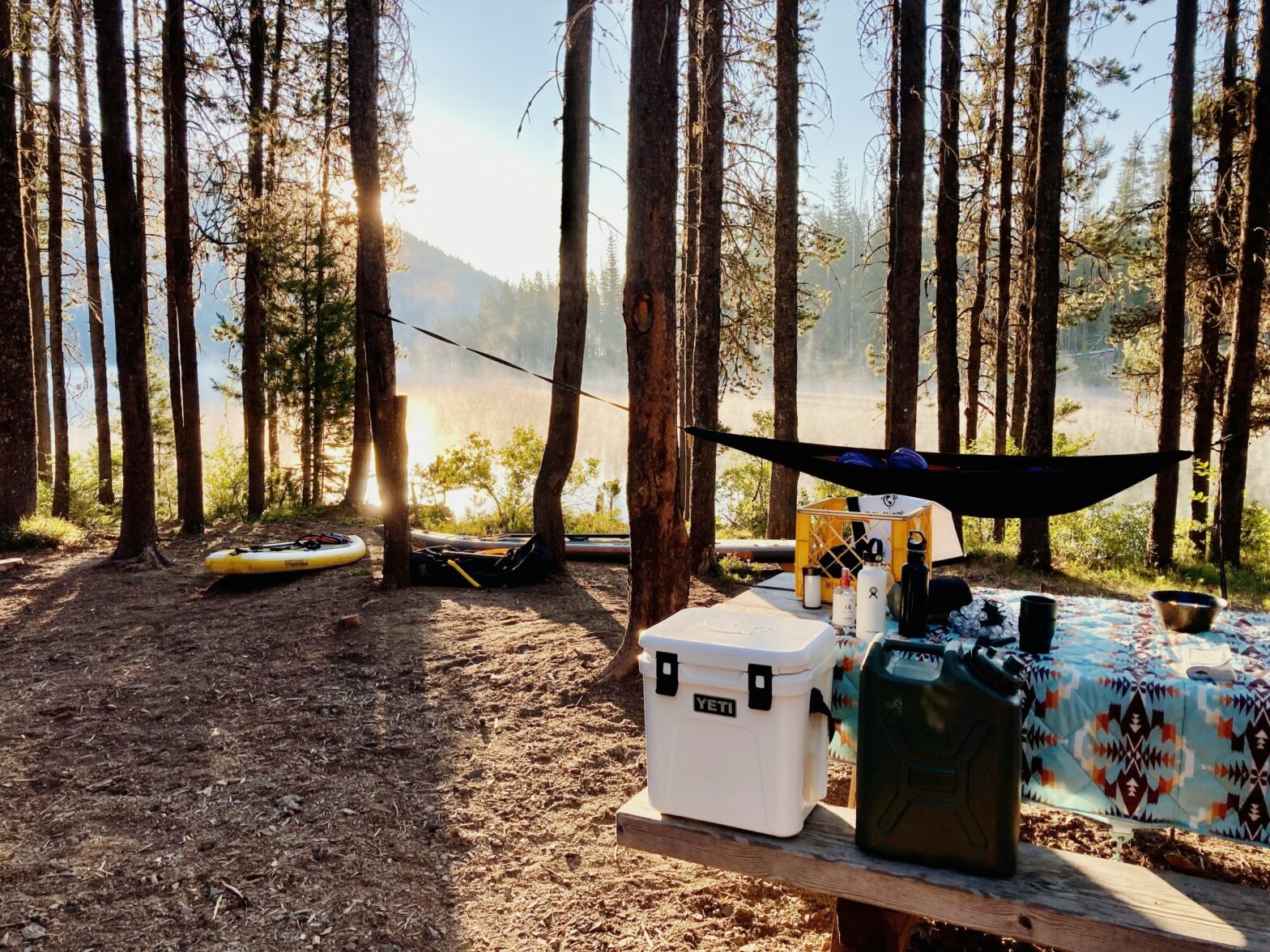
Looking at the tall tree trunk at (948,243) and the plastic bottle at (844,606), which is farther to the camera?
the tall tree trunk at (948,243)

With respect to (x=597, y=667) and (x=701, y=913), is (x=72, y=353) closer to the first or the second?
(x=597, y=667)

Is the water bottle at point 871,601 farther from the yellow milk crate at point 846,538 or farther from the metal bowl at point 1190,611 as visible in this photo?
the metal bowl at point 1190,611

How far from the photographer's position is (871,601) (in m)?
1.96

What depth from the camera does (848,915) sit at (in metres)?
1.62

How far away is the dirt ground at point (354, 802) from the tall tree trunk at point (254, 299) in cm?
485

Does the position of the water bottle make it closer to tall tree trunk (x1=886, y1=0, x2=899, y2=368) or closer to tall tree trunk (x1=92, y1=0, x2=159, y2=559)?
tall tree trunk (x1=886, y1=0, x2=899, y2=368)

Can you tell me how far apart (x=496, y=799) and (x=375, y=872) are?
1.63 feet

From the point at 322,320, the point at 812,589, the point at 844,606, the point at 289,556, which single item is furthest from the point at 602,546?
the point at 322,320

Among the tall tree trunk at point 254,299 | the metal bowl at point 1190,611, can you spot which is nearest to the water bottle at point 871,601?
the metal bowl at point 1190,611

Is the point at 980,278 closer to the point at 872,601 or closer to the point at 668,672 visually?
the point at 872,601

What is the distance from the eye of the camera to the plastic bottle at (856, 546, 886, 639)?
76.6 inches

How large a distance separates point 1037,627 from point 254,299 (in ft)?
29.5

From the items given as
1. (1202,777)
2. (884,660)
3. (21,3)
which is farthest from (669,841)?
(21,3)

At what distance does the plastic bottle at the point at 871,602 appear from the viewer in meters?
1.95
